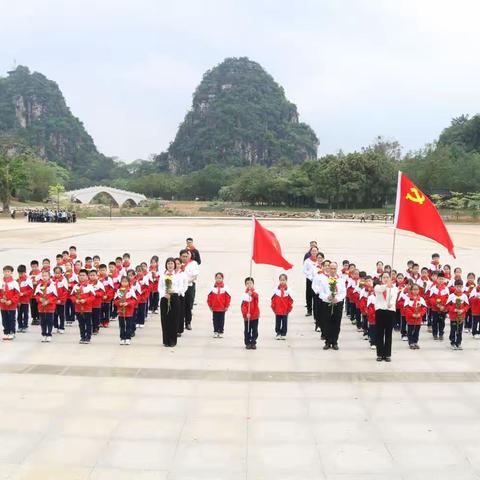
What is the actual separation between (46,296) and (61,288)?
0.56 metres

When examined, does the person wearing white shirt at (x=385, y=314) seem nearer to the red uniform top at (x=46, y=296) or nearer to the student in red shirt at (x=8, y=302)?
the red uniform top at (x=46, y=296)

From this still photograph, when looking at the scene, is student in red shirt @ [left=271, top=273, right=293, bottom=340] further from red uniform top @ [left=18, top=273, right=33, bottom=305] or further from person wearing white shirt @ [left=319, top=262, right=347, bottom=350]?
red uniform top @ [left=18, top=273, right=33, bottom=305]

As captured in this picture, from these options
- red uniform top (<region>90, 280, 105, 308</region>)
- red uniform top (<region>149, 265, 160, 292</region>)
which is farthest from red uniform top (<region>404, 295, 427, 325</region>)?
red uniform top (<region>90, 280, 105, 308</region>)

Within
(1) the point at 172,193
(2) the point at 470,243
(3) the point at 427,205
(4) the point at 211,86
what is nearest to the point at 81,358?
(3) the point at 427,205

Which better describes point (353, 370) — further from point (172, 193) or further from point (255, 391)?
point (172, 193)

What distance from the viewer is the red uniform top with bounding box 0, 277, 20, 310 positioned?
942 cm

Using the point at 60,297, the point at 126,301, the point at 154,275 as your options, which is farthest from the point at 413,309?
the point at 60,297

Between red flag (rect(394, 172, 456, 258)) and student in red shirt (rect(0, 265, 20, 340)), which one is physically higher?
red flag (rect(394, 172, 456, 258))

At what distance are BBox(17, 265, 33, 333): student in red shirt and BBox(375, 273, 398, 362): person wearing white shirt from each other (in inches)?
248

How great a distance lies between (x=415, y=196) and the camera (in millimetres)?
8977

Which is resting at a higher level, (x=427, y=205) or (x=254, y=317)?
(x=427, y=205)

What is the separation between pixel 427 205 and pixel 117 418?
231 inches

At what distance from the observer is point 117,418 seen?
6.14 m

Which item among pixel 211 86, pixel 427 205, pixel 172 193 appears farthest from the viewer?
pixel 211 86
